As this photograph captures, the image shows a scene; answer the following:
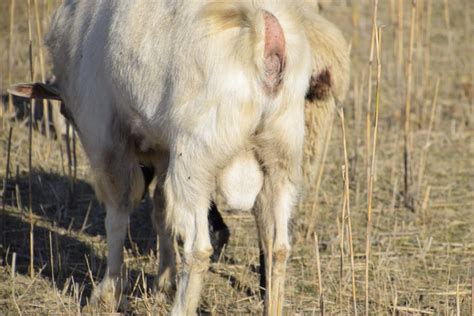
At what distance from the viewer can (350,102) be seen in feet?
29.6

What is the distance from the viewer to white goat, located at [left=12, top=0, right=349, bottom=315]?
4074 mm

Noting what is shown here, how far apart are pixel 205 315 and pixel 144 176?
2.81ft

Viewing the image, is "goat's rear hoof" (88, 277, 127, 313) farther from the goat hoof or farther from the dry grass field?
the goat hoof

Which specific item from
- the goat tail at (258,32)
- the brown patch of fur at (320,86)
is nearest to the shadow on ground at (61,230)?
the brown patch of fur at (320,86)

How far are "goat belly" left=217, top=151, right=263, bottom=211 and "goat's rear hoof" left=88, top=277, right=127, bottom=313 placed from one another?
1.00 metres

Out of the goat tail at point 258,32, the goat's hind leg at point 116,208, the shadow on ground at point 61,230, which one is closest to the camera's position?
the goat tail at point 258,32

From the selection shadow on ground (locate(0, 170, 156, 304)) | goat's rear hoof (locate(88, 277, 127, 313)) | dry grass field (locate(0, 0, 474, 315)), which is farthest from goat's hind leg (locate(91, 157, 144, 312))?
shadow on ground (locate(0, 170, 156, 304))

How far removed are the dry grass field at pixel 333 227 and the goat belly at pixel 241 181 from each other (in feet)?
1.60

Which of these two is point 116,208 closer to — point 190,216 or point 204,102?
point 190,216

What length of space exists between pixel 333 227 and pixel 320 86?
2003mm

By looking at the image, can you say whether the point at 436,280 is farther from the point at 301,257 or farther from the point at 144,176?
the point at 144,176

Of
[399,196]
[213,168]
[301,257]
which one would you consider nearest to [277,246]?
[213,168]

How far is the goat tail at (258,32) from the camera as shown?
406 cm

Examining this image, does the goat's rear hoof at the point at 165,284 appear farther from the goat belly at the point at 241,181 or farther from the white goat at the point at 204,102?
the goat belly at the point at 241,181
